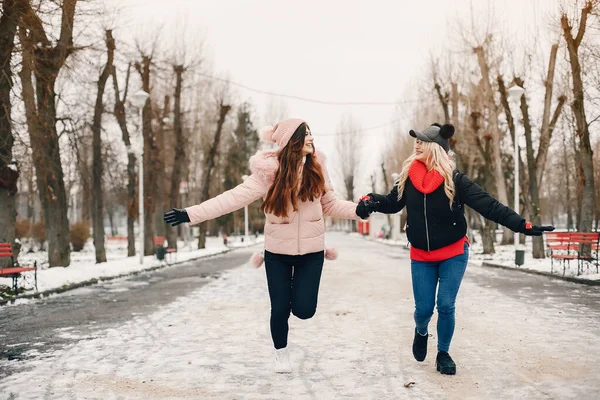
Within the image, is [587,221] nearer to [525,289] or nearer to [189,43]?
[525,289]

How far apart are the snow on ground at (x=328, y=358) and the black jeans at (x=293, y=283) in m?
0.53

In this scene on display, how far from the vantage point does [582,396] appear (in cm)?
444

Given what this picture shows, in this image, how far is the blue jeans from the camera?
16.7ft

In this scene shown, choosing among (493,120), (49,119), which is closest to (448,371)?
(49,119)

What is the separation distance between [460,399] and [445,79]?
89.1 ft

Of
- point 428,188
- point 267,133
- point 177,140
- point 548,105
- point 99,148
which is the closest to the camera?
point 428,188

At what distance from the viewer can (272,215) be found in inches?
200

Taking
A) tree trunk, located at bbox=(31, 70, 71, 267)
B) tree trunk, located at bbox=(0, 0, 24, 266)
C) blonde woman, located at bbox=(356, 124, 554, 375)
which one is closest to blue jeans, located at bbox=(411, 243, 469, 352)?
blonde woman, located at bbox=(356, 124, 554, 375)

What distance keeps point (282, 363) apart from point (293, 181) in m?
1.52

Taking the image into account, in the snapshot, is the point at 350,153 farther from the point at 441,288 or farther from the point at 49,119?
the point at 441,288

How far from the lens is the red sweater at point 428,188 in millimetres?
5047

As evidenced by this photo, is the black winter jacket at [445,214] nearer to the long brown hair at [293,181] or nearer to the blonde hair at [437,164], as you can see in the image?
the blonde hair at [437,164]

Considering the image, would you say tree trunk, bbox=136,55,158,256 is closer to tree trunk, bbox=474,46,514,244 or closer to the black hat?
tree trunk, bbox=474,46,514,244

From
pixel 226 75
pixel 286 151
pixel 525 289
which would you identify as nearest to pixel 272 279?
pixel 286 151
